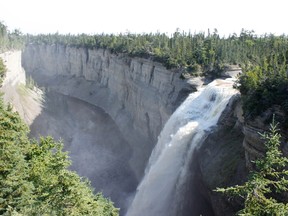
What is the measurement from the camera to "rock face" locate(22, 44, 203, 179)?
57.7m

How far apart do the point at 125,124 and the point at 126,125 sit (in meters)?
0.63

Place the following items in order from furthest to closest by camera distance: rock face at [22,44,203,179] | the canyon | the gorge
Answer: rock face at [22,44,203,179], the gorge, the canyon

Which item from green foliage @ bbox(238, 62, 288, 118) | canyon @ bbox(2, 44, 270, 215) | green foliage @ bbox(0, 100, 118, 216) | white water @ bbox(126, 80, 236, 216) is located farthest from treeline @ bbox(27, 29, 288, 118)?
green foliage @ bbox(0, 100, 118, 216)

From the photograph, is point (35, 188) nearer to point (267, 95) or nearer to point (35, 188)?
point (35, 188)

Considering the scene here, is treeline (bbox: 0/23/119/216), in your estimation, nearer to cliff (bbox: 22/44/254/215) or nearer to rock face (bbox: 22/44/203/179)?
cliff (bbox: 22/44/254/215)

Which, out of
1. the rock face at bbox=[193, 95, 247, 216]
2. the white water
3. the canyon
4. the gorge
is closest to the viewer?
the rock face at bbox=[193, 95, 247, 216]

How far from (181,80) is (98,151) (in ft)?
74.4

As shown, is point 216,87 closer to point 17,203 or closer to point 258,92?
point 258,92

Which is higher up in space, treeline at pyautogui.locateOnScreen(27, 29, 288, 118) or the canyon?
treeline at pyautogui.locateOnScreen(27, 29, 288, 118)

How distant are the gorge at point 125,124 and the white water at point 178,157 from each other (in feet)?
3.54

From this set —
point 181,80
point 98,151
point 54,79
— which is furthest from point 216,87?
point 54,79

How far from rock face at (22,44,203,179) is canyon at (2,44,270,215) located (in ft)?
0.57

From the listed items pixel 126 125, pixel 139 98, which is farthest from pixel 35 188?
pixel 126 125

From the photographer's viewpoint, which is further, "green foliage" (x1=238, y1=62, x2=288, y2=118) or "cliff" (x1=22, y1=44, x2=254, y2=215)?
"cliff" (x1=22, y1=44, x2=254, y2=215)
